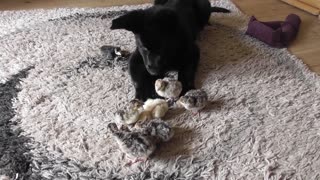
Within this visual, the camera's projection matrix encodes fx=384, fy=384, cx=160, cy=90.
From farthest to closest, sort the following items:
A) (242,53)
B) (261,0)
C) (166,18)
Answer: (261,0) < (242,53) < (166,18)

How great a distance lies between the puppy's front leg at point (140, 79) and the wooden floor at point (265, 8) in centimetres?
74

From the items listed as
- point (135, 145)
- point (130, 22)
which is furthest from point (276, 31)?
point (135, 145)

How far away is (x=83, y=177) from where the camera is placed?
110 cm

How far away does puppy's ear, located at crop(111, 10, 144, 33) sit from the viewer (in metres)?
1.29

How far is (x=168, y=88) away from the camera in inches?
52.7

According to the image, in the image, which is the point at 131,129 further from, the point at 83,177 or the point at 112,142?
the point at 83,177

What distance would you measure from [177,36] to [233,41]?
0.51 metres

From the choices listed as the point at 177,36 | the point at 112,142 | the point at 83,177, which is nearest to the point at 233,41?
the point at 177,36

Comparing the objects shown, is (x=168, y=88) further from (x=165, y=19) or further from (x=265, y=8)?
(x=265, y=8)

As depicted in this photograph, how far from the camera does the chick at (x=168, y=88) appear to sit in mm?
1336

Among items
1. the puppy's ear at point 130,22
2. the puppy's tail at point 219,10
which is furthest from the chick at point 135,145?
the puppy's tail at point 219,10

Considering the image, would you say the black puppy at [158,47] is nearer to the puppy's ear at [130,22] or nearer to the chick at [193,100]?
the puppy's ear at [130,22]

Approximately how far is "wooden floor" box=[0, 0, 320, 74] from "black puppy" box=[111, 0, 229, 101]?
23.2 inches

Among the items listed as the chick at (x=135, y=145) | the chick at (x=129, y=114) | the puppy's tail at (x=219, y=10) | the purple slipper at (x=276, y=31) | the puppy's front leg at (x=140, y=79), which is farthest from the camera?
the puppy's tail at (x=219, y=10)
